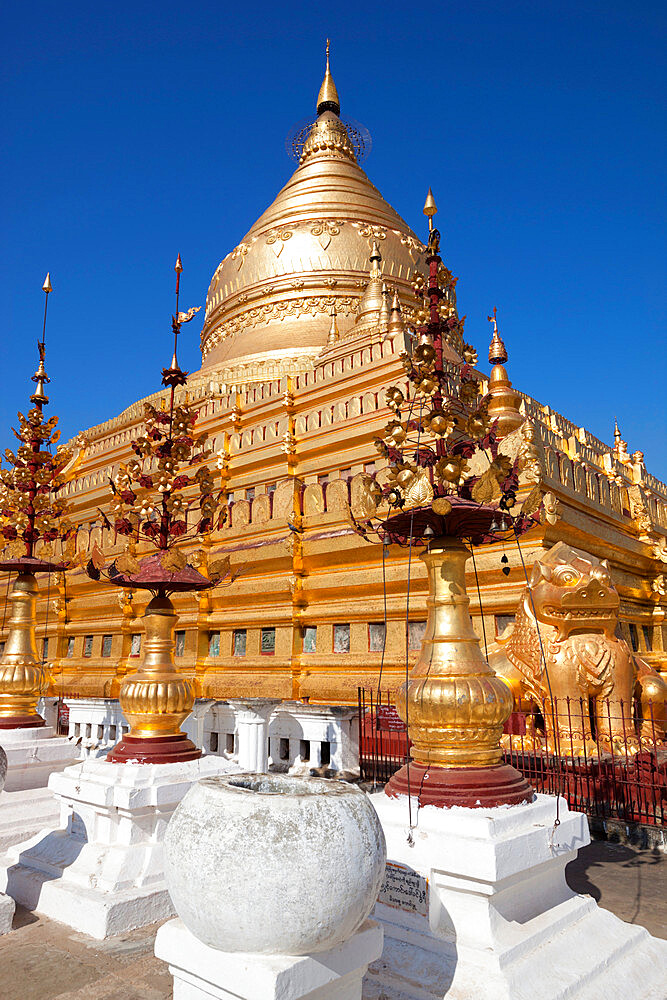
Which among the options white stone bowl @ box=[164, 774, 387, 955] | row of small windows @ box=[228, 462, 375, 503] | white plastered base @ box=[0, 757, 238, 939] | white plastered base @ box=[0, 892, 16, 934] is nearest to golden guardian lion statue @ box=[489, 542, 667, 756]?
row of small windows @ box=[228, 462, 375, 503]

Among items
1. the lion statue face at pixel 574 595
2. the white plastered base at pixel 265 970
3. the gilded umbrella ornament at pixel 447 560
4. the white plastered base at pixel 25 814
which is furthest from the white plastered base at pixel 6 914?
the lion statue face at pixel 574 595

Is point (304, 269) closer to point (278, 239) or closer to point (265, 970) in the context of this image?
point (278, 239)

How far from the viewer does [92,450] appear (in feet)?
93.9

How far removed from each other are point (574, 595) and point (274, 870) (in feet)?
27.5

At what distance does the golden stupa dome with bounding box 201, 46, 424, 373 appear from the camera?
26.9 meters

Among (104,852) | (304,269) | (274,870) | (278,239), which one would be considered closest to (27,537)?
(104,852)

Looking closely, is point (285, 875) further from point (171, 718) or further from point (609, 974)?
point (171, 718)

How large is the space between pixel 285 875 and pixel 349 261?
28.7 metres

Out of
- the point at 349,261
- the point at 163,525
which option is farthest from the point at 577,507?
the point at 349,261

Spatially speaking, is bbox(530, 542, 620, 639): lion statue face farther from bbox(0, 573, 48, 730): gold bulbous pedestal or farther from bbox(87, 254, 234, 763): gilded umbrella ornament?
bbox(0, 573, 48, 730): gold bulbous pedestal

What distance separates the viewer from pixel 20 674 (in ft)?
31.3

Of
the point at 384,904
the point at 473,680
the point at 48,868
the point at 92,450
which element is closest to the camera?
the point at 384,904

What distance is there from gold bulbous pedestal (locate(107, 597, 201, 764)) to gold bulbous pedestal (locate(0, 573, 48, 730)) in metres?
3.37

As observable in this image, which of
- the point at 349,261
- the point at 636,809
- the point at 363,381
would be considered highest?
the point at 349,261
